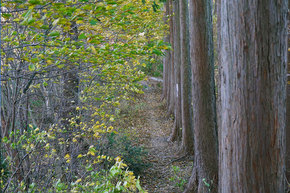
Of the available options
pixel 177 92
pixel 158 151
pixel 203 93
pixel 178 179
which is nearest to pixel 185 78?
pixel 177 92

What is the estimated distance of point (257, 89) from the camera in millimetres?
1979

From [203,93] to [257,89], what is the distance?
4637 millimetres

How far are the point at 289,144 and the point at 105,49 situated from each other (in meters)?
4.09

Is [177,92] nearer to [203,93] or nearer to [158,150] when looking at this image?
[158,150]

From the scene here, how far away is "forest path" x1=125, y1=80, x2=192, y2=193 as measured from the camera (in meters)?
8.09

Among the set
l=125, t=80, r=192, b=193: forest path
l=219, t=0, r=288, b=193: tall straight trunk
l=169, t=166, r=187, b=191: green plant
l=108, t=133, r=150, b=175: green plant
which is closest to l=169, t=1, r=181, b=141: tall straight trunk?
l=125, t=80, r=192, b=193: forest path

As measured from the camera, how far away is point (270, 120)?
6.50 feet

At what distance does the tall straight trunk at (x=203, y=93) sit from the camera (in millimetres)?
6445

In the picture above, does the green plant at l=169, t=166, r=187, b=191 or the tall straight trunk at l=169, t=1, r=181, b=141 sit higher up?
the tall straight trunk at l=169, t=1, r=181, b=141

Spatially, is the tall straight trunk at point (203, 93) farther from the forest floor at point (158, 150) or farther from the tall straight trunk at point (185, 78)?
the tall straight trunk at point (185, 78)

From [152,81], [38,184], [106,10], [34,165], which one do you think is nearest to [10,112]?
[34,165]

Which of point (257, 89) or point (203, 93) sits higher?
point (257, 89)

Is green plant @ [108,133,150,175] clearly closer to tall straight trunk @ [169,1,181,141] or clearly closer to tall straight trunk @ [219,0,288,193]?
tall straight trunk @ [169,1,181,141]

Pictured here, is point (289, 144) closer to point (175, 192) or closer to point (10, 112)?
point (175, 192)
